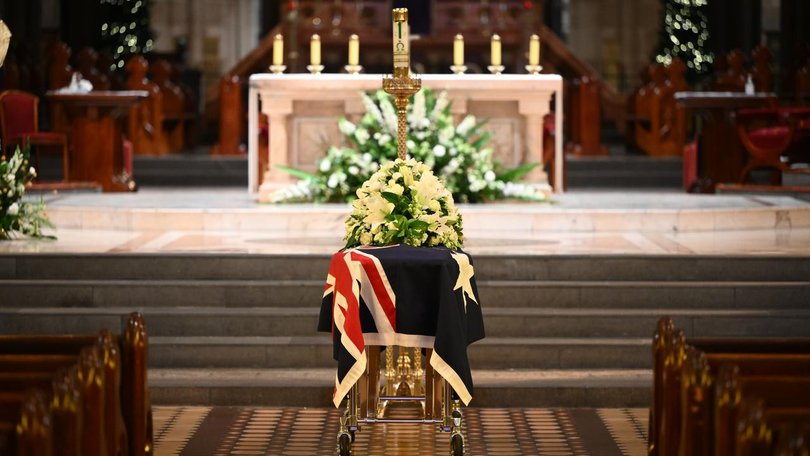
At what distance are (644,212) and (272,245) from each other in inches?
111

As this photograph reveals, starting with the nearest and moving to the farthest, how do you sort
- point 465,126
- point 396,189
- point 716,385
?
point 716,385, point 396,189, point 465,126

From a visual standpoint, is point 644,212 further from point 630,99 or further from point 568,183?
point 630,99

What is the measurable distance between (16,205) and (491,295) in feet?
11.7

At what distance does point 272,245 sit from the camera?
31.3 feet

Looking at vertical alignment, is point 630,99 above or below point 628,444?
above

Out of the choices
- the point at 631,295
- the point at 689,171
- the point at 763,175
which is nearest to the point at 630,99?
the point at 763,175

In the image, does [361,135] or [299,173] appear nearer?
[361,135]

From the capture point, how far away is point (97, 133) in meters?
13.5

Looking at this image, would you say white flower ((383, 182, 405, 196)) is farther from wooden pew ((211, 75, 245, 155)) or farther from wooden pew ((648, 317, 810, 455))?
wooden pew ((211, 75, 245, 155))

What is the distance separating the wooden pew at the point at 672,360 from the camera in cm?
480

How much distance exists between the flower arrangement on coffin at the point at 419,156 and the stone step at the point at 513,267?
238 cm

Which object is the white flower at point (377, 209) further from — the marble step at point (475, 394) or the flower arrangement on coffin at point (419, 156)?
the flower arrangement on coffin at point (419, 156)

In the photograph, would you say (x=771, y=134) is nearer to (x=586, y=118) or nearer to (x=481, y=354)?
(x=586, y=118)

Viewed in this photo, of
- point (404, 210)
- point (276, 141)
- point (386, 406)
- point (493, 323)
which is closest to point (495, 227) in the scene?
point (276, 141)
